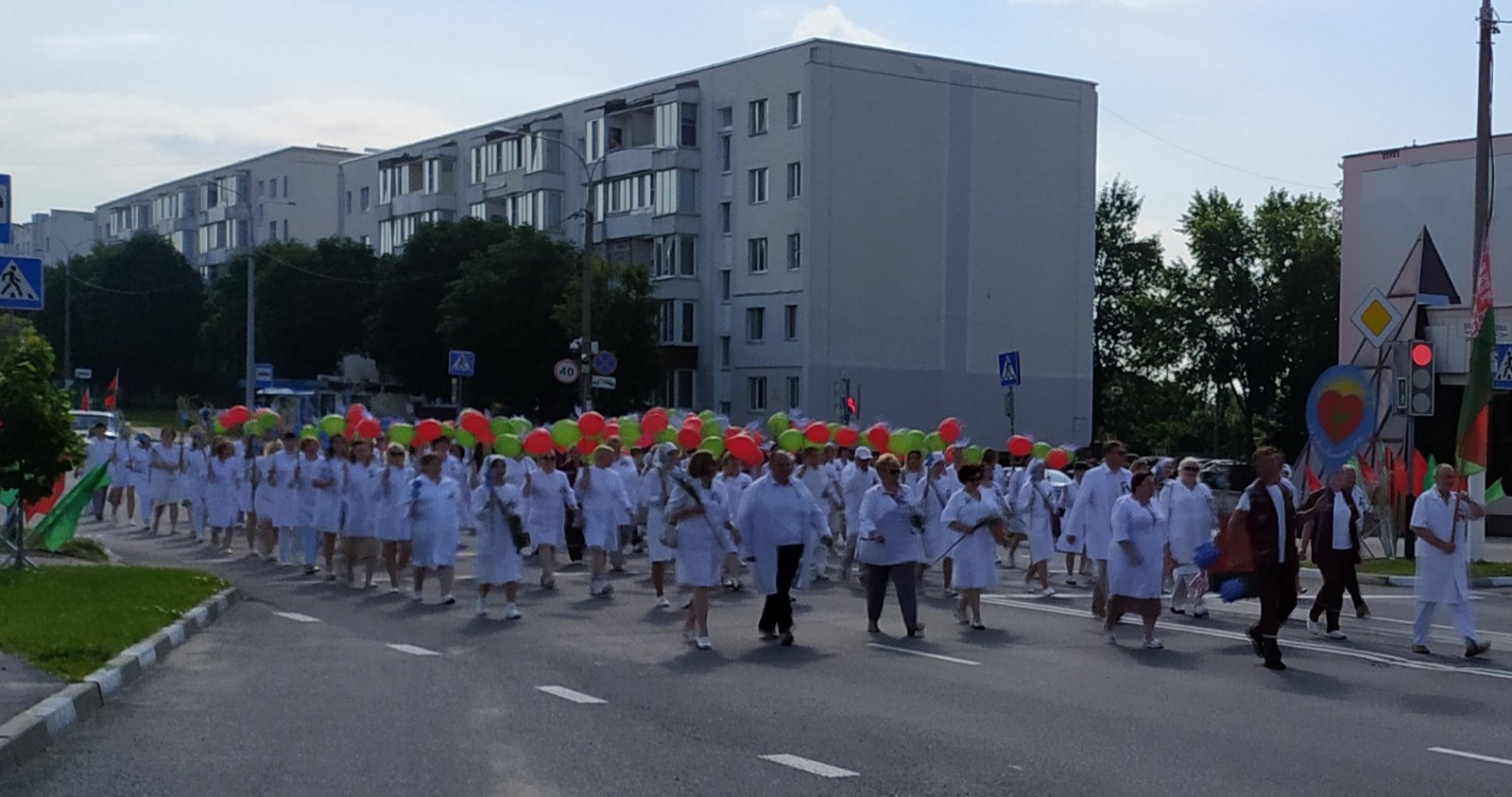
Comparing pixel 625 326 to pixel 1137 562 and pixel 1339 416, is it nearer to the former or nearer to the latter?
pixel 1339 416

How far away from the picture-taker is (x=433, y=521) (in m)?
19.0

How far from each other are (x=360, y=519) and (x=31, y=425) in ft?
12.8

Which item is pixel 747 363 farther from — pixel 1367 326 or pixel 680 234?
pixel 1367 326

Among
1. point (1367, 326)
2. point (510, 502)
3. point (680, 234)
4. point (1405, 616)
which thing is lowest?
point (1405, 616)

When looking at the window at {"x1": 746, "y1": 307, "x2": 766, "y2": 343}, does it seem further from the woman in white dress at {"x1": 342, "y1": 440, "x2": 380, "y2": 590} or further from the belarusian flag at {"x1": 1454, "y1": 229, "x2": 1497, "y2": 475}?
the woman in white dress at {"x1": 342, "y1": 440, "x2": 380, "y2": 590}

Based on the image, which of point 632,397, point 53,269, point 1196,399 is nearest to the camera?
point 632,397

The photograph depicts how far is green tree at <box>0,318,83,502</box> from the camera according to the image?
19.0 metres

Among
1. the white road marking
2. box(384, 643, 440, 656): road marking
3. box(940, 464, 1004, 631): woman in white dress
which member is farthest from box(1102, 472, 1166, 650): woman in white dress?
box(384, 643, 440, 656): road marking

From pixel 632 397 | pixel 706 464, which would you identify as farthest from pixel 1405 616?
pixel 632 397

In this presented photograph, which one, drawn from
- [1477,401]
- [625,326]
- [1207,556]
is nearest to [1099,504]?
[1207,556]

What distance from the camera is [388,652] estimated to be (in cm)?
1453

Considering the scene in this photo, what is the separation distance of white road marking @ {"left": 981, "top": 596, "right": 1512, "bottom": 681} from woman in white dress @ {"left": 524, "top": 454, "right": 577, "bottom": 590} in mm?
5244

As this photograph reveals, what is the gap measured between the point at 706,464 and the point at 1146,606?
13.2ft

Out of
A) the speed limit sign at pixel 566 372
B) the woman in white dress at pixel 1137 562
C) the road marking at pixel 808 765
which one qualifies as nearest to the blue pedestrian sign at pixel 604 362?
the speed limit sign at pixel 566 372
